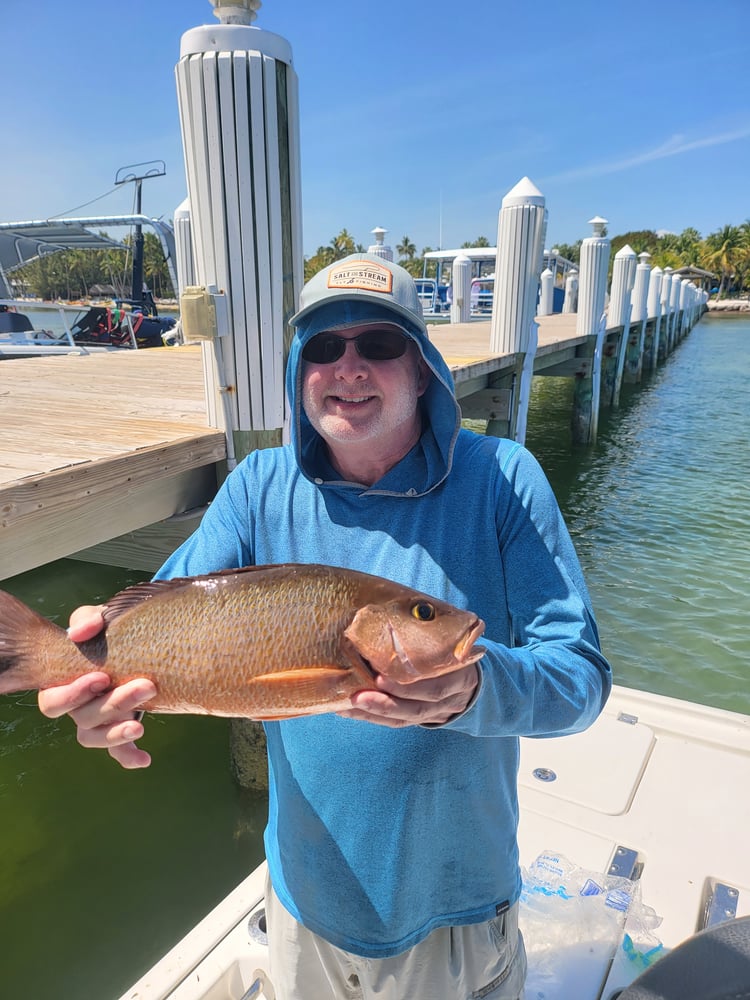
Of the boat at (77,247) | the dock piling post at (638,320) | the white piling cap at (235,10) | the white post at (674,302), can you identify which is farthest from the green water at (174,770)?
the white post at (674,302)

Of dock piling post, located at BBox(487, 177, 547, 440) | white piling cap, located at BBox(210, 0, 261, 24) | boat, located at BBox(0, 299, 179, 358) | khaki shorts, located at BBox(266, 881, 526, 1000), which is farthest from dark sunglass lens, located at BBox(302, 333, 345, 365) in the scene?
boat, located at BBox(0, 299, 179, 358)

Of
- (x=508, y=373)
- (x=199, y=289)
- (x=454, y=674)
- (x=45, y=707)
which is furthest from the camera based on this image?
(x=508, y=373)

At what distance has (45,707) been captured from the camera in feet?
4.84

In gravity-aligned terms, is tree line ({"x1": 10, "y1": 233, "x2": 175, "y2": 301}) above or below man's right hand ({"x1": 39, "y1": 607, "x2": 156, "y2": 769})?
above

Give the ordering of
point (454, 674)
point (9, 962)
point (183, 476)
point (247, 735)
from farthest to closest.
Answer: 1. point (247, 735)
2. point (183, 476)
3. point (9, 962)
4. point (454, 674)

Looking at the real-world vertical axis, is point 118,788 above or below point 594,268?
below

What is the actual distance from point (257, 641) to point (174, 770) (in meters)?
4.39

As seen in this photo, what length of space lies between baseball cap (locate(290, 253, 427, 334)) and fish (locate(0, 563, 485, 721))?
28.8 inches

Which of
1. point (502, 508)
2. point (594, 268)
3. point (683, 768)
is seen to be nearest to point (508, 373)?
point (594, 268)

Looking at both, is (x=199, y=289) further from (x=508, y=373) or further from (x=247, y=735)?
(x=508, y=373)

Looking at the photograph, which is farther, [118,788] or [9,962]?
[118,788]

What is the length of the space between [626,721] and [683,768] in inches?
17.3

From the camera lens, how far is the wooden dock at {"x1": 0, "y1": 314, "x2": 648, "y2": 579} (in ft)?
11.0

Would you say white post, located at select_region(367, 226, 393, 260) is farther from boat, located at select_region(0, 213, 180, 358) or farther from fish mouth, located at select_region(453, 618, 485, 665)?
fish mouth, located at select_region(453, 618, 485, 665)
